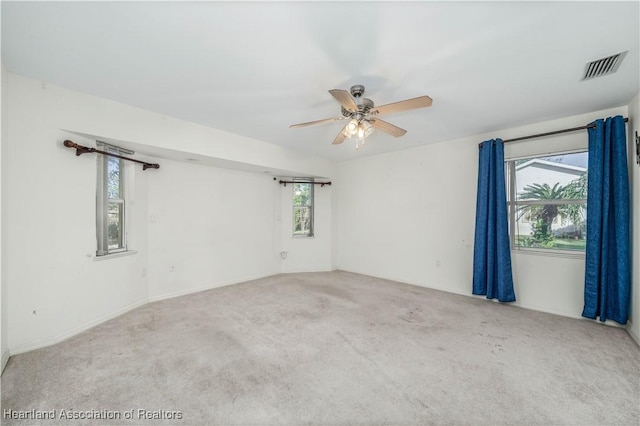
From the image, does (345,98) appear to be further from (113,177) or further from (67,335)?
(67,335)

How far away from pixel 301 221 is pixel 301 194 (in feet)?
2.01

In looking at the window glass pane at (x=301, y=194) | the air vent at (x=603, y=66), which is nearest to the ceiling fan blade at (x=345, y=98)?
the air vent at (x=603, y=66)

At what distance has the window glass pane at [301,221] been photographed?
5.78m

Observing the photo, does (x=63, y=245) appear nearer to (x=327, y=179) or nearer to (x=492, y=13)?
(x=492, y=13)

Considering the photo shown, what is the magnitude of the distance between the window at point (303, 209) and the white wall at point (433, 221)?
66 cm

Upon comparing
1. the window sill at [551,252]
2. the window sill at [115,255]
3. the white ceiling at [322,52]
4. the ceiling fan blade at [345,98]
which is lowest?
the window sill at [115,255]

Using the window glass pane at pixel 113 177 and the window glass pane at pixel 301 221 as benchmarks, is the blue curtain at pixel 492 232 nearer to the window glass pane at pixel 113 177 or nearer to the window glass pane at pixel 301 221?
the window glass pane at pixel 301 221

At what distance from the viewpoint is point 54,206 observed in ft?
8.36

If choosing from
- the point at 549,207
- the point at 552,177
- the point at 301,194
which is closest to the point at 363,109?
the point at 552,177

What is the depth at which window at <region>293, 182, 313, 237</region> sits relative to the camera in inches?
227

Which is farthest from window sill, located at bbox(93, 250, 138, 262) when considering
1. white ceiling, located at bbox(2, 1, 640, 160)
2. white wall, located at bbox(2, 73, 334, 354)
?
white ceiling, located at bbox(2, 1, 640, 160)

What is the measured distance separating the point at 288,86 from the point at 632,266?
4.11 meters

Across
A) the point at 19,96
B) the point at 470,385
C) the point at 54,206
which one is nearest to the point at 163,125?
the point at 19,96

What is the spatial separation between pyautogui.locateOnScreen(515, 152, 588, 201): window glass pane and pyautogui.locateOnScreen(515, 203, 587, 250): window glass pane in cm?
15
